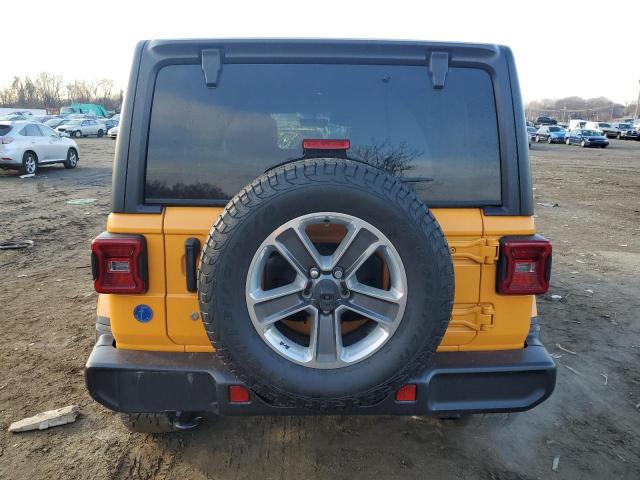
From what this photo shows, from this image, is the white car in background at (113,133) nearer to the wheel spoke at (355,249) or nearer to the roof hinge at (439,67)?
the wheel spoke at (355,249)

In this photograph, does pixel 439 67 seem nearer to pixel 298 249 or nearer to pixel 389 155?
pixel 389 155

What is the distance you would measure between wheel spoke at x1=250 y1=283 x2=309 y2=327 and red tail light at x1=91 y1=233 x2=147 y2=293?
618 mm

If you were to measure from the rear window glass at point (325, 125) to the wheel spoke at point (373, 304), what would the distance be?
57 cm

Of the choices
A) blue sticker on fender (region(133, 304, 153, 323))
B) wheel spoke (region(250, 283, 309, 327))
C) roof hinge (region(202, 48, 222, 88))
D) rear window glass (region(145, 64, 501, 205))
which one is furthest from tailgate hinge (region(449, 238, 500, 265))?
blue sticker on fender (region(133, 304, 153, 323))

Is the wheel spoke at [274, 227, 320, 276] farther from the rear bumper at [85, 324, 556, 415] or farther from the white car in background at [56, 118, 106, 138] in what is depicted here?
the white car in background at [56, 118, 106, 138]

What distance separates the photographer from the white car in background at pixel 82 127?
123ft

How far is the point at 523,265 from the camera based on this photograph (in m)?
2.39

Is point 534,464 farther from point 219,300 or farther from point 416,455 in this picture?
point 219,300

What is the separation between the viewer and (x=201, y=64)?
7.68 ft

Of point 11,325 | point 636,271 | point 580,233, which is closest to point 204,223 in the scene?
point 11,325

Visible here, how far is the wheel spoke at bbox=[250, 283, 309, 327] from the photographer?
2102 millimetres

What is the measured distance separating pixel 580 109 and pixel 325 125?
147m

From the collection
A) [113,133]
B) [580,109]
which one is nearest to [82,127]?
[113,133]

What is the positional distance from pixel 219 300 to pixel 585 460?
2.38 meters
